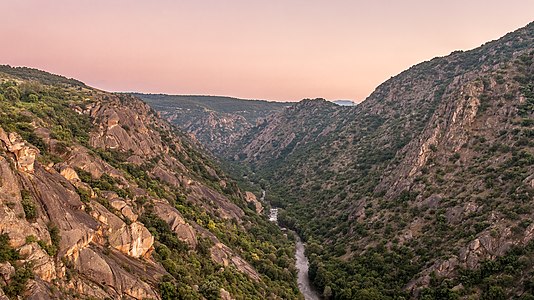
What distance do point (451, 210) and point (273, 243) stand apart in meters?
49.8

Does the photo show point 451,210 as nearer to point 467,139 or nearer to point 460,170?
point 460,170

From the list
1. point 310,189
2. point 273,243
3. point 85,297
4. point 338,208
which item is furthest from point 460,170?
point 85,297

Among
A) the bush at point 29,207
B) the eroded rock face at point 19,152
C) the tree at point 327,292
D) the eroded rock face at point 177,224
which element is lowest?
the tree at point 327,292

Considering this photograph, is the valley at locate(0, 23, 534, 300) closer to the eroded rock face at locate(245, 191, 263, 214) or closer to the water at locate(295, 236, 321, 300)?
the water at locate(295, 236, 321, 300)

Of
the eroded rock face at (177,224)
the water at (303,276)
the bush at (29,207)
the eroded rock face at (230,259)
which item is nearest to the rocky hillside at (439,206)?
the water at (303,276)

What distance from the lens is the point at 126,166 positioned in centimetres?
9656

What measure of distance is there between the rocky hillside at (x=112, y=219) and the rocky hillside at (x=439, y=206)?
19.0m

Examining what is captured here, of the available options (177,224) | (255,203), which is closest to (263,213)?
(255,203)

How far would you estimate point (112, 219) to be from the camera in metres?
55.2

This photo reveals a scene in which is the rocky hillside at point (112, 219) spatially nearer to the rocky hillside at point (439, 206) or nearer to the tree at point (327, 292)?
the tree at point (327, 292)

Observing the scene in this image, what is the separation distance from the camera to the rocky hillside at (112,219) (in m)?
40.7

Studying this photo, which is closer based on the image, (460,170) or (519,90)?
(460,170)

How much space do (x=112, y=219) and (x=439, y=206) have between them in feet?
271

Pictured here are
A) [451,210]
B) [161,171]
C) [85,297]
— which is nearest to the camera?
[85,297]
